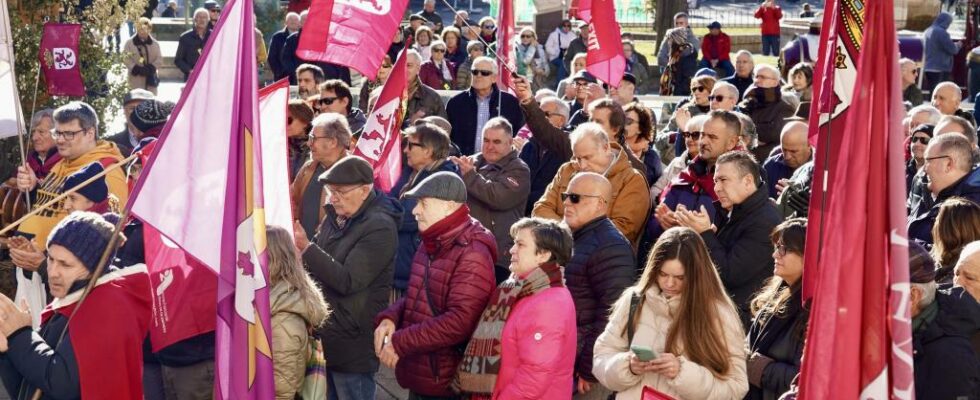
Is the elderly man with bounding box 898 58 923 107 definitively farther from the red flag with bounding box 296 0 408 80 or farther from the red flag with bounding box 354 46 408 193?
the red flag with bounding box 296 0 408 80

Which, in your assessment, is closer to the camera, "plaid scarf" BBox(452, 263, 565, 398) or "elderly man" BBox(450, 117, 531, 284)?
"plaid scarf" BBox(452, 263, 565, 398)

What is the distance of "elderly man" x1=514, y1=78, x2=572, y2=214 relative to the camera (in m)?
8.62

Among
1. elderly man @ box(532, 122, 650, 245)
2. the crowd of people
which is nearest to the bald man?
the crowd of people

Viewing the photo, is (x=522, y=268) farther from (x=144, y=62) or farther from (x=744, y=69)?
(x=144, y=62)

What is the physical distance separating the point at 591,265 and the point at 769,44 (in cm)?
2079

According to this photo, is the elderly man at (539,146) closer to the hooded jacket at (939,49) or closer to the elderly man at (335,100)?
the elderly man at (335,100)

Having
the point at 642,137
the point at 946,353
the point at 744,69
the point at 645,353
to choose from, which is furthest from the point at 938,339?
the point at 744,69

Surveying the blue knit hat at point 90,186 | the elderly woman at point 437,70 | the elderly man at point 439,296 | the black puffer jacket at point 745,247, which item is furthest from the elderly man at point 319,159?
the elderly woman at point 437,70

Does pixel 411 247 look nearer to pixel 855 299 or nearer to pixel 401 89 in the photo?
pixel 401 89

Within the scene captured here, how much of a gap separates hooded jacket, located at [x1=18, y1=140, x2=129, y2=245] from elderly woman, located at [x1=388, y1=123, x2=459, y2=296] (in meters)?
1.50

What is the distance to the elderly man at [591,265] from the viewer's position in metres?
6.14

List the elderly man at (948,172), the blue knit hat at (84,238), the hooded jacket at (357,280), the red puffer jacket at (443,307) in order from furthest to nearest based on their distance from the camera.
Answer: the elderly man at (948,172) → the hooded jacket at (357,280) → the red puffer jacket at (443,307) → the blue knit hat at (84,238)

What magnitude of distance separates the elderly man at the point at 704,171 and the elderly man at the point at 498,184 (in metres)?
0.82

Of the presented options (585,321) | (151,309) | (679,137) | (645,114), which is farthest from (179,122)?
(679,137)
